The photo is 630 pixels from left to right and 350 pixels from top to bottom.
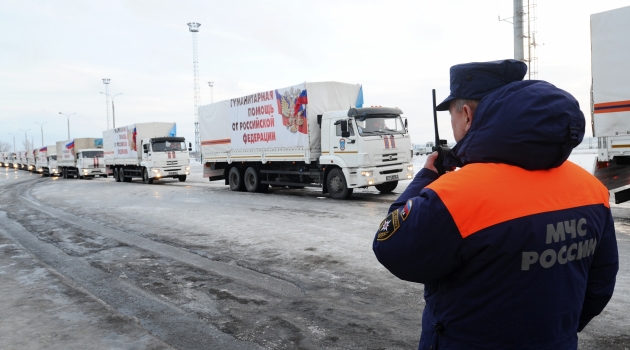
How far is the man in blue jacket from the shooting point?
1.41m

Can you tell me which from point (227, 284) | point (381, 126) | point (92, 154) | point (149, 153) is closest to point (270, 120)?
point (381, 126)

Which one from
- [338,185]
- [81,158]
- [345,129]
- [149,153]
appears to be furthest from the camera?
[81,158]

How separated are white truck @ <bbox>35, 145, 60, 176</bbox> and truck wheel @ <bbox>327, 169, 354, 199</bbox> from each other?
119 ft

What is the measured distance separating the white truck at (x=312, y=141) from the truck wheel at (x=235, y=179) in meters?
0.04

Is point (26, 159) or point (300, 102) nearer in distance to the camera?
point (300, 102)

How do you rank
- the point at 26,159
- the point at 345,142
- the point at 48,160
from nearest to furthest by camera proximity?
1. the point at 345,142
2. the point at 48,160
3. the point at 26,159

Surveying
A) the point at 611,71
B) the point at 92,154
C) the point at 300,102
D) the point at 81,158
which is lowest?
the point at 81,158

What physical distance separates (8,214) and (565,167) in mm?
14367

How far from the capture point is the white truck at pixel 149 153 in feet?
82.3

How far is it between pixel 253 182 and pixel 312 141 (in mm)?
4032

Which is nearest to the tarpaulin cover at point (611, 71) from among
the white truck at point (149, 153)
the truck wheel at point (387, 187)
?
the truck wheel at point (387, 187)

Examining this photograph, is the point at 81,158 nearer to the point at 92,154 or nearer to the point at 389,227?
the point at 92,154

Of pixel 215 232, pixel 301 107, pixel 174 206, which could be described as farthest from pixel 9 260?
pixel 301 107

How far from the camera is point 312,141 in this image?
48.6 feet
